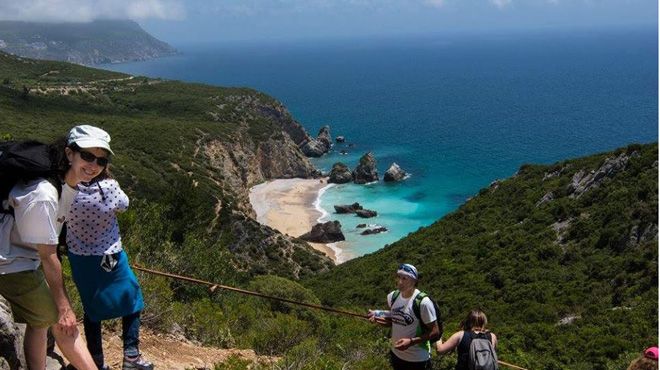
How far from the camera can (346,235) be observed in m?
51.6

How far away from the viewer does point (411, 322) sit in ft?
17.2

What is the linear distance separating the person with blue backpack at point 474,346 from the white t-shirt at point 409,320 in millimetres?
229

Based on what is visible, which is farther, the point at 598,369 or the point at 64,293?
the point at 598,369

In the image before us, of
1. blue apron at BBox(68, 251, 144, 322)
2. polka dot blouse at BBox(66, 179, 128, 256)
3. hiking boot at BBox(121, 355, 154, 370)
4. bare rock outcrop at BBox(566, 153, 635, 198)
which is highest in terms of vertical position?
polka dot blouse at BBox(66, 179, 128, 256)

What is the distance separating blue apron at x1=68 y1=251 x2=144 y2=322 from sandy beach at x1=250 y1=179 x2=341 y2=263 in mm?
41017

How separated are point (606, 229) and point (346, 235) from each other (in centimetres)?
2995

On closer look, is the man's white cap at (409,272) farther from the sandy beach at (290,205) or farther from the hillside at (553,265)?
the sandy beach at (290,205)

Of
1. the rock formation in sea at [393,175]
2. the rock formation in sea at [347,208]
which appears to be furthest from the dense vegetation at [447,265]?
the rock formation in sea at [393,175]

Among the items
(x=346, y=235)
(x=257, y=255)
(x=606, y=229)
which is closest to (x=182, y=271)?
(x=606, y=229)

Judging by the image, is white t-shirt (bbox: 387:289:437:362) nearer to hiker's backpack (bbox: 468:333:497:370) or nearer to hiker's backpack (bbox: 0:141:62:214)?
hiker's backpack (bbox: 468:333:497:370)

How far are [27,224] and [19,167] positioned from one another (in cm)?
34

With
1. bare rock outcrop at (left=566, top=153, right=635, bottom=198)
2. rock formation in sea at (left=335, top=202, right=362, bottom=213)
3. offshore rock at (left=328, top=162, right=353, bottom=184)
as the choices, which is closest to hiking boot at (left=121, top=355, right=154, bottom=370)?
bare rock outcrop at (left=566, top=153, right=635, bottom=198)

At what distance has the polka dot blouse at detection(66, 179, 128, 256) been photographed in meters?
3.96

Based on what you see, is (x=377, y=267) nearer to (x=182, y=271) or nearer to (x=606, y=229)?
(x=606, y=229)
